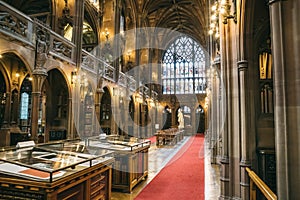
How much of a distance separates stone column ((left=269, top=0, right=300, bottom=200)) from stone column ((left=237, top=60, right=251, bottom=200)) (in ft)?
6.63

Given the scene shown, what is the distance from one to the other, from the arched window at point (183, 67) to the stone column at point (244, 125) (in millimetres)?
23518

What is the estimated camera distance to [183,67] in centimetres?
2845

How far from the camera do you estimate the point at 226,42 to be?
483 centimetres

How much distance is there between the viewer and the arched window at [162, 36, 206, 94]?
27.8m

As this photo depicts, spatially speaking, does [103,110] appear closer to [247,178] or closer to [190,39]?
[247,178]

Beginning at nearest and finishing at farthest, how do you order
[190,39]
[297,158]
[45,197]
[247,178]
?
[297,158], [45,197], [247,178], [190,39]

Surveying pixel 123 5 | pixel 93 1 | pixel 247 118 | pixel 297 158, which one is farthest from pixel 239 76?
pixel 123 5

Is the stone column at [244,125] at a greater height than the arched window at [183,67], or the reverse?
the arched window at [183,67]

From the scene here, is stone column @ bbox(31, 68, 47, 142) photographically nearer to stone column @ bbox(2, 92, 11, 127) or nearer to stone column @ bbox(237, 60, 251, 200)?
stone column @ bbox(2, 92, 11, 127)

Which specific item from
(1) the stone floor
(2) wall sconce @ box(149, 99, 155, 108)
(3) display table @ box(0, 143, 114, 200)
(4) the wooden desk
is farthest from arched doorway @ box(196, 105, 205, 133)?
(4) the wooden desk

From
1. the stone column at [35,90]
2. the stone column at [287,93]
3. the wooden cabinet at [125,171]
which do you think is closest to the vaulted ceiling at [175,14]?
the stone column at [35,90]

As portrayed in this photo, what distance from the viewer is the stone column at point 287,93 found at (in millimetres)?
1967

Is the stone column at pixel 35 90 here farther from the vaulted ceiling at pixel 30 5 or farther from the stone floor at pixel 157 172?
the vaulted ceiling at pixel 30 5

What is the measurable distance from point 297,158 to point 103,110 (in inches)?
534
